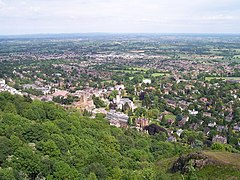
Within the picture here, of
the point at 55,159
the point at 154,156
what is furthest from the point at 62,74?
the point at 55,159

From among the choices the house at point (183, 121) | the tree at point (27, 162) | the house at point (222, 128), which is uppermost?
the tree at point (27, 162)

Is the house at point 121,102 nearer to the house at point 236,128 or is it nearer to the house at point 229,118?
the house at point 229,118

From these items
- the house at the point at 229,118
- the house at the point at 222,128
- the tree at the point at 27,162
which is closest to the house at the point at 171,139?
the house at the point at 222,128

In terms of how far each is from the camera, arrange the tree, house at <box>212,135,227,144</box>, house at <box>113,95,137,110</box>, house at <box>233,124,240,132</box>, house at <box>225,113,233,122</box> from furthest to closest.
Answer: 1. house at <box>113,95,137,110</box>
2. house at <box>225,113,233,122</box>
3. house at <box>233,124,240,132</box>
4. house at <box>212,135,227,144</box>
5. the tree

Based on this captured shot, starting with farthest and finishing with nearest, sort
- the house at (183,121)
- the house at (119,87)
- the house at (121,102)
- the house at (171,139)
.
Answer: the house at (119,87) → the house at (121,102) → the house at (183,121) → the house at (171,139)

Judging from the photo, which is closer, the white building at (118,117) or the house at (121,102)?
the white building at (118,117)

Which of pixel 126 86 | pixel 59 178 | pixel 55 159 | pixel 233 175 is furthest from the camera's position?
pixel 126 86

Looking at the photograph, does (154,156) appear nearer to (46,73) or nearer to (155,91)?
(155,91)

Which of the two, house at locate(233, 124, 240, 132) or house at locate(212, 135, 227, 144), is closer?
house at locate(212, 135, 227, 144)

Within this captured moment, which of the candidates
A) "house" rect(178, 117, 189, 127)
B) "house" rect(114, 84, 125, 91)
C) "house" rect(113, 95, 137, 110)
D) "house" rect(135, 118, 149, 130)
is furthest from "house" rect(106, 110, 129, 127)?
"house" rect(114, 84, 125, 91)

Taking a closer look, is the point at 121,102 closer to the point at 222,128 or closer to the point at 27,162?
the point at 222,128

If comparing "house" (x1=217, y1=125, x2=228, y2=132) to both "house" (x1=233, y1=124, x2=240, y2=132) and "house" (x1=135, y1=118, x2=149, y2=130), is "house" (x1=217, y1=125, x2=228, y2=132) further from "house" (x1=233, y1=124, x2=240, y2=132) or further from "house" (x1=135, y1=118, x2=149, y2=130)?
"house" (x1=135, y1=118, x2=149, y2=130)
